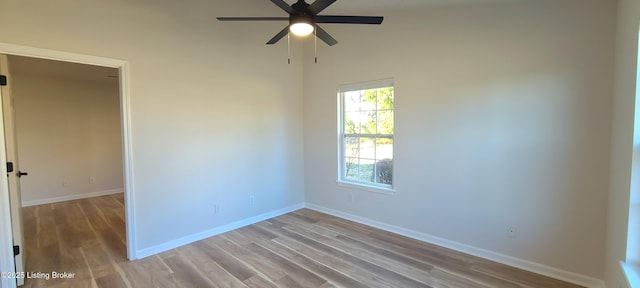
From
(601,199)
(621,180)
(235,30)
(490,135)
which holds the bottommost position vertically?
(601,199)

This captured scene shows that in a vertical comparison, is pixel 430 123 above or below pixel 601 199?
above

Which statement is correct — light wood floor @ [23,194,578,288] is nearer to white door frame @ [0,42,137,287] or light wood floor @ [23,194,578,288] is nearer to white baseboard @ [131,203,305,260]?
white baseboard @ [131,203,305,260]

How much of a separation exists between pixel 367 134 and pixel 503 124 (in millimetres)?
1745

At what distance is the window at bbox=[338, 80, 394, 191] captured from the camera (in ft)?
12.7

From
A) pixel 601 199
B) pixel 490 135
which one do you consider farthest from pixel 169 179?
pixel 601 199

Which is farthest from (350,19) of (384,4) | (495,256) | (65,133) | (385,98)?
(65,133)

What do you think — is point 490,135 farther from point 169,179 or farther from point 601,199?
point 169,179

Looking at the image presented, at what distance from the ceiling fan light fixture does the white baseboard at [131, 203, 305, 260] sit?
287 centimetres

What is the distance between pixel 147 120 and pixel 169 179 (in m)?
0.74

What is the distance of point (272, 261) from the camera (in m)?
2.98

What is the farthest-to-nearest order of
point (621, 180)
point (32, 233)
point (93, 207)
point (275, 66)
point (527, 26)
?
point (93, 207) → point (275, 66) → point (32, 233) → point (527, 26) → point (621, 180)

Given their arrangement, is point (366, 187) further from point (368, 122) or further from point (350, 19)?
point (350, 19)

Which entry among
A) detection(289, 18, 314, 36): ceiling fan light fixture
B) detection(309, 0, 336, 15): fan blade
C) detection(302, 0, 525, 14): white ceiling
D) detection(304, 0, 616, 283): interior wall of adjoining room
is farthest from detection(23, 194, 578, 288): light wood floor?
detection(302, 0, 525, 14): white ceiling

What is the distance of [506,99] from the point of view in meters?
2.81
